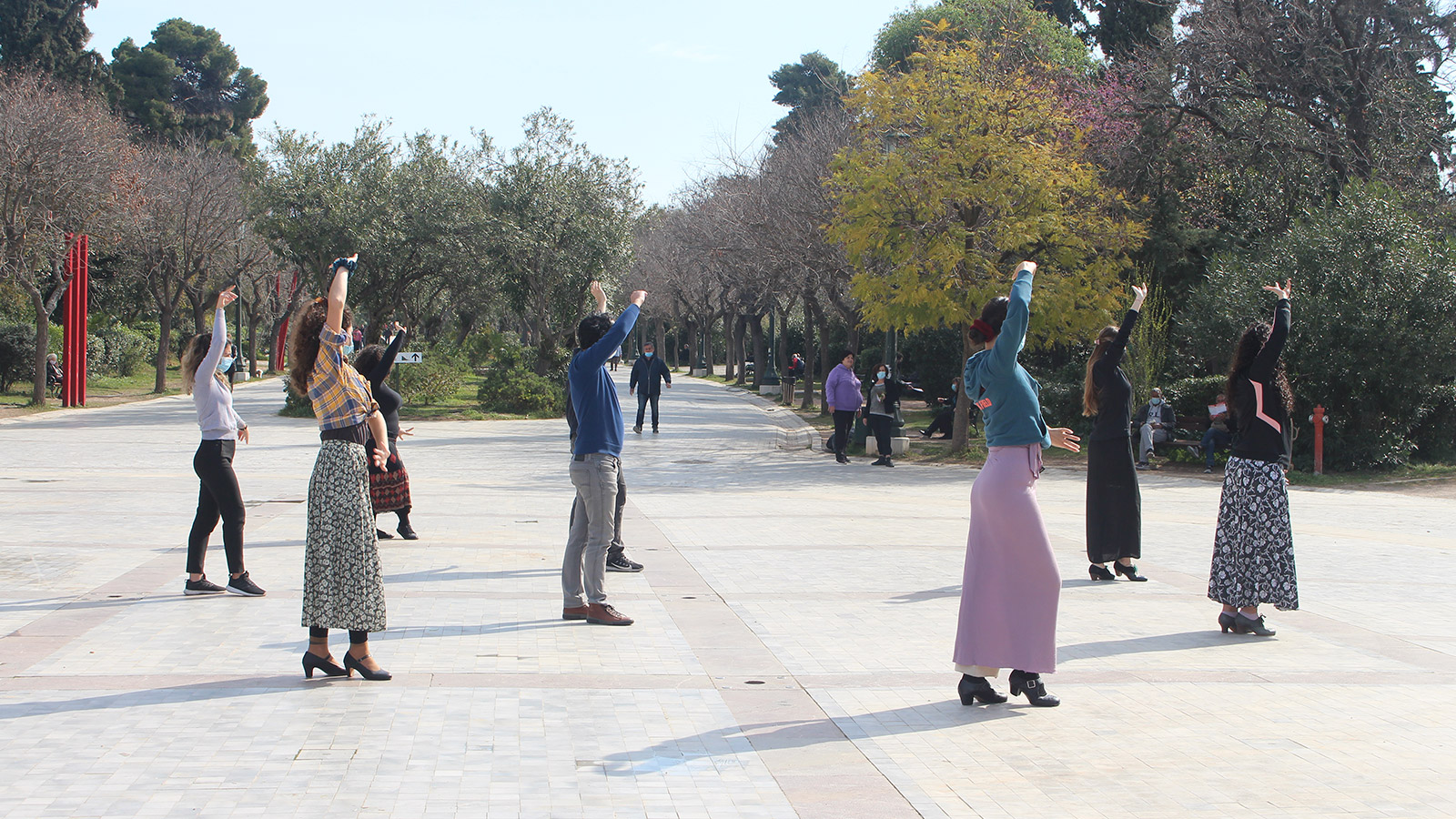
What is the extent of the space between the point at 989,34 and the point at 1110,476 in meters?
14.9

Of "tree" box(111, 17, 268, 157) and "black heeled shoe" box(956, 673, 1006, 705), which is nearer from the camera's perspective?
"black heeled shoe" box(956, 673, 1006, 705)

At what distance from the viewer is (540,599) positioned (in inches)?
289

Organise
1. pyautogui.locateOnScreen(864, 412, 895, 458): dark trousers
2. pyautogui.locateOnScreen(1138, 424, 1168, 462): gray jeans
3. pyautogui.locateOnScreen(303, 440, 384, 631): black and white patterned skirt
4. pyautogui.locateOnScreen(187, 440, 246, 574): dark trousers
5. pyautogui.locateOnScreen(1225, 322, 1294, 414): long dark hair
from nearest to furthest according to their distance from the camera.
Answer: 1. pyautogui.locateOnScreen(303, 440, 384, 631): black and white patterned skirt
2. pyautogui.locateOnScreen(1225, 322, 1294, 414): long dark hair
3. pyautogui.locateOnScreen(187, 440, 246, 574): dark trousers
4. pyautogui.locateOnScreen(864, 412, 895, 458): dark trousers
5. pyautogui.locateOnScreen(1138, 424, 1168, 462): gray jeans

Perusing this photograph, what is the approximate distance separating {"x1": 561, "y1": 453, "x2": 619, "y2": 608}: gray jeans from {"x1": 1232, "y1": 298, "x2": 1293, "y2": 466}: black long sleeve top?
370 cm

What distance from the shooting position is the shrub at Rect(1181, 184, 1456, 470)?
1695cm

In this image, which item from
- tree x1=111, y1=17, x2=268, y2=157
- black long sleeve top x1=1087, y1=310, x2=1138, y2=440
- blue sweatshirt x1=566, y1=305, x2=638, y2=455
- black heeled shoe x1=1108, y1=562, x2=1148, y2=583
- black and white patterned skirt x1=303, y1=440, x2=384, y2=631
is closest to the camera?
black and white patterned skirt x1=303, y1=440, x2=384, y2=631

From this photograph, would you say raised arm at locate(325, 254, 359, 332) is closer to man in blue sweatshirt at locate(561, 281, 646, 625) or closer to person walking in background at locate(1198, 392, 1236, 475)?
man in blue sweatshirt at locate(561, 281, 646, 625)

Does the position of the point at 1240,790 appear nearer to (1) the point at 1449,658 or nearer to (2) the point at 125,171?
(1) the point at 1449,658

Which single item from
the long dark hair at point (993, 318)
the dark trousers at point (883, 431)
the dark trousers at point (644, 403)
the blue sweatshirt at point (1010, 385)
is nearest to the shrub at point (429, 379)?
the dark trousers at point (644, 403)

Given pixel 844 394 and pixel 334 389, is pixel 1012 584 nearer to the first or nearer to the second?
pixel 334 389

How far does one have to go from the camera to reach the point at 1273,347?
6.72 meters

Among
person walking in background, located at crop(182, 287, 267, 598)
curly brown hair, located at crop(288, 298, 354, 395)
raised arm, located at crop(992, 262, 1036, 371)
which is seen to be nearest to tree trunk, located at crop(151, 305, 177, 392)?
person walking in background, located at crop(182, 287, 267, 598)

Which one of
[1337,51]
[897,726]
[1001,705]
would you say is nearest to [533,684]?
[897,726]

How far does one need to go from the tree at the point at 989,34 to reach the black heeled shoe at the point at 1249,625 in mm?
13618
